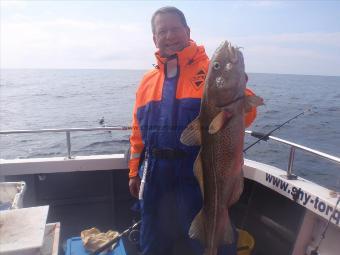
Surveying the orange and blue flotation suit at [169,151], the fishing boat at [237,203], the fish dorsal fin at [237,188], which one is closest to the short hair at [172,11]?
the orange and blue flotation suit at [169,151]

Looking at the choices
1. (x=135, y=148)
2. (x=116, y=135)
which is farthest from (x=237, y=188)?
(x=116, y=135)

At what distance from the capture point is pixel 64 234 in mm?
5227

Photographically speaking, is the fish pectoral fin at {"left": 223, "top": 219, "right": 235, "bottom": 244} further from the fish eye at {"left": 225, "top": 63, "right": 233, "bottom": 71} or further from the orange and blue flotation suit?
the fish eye at {"left": 225, "top": 63, "right": 233, "bottom": 71}

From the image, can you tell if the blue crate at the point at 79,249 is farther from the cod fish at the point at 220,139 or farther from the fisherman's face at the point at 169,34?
the fisherman's face at the point at 169,34

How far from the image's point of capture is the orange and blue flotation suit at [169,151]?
9.96 ft

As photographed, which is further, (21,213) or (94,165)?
(94,165)

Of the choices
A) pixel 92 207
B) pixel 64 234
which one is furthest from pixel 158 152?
pixel 64 234

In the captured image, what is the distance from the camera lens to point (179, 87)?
313 cm

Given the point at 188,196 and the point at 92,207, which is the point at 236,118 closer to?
the point at 188,196

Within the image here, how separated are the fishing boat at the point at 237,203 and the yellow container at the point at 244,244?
0.5 inches

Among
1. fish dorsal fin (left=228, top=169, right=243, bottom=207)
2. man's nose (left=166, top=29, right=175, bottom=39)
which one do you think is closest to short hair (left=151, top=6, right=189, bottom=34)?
man's nose (left=166, top=29, right=175, bottom=39)

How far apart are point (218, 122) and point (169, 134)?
28.6 inches

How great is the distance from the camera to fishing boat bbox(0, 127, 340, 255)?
3.70 m

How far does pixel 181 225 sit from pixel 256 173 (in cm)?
171
